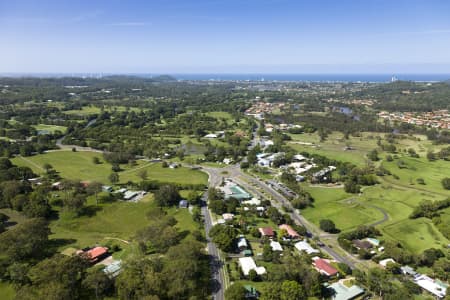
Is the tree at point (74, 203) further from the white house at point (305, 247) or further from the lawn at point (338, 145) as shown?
the lawn at point (338, 145)

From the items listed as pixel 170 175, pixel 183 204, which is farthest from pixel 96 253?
pixel 170 175

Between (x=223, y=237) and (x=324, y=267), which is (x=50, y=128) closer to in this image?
(x=223, y=237)

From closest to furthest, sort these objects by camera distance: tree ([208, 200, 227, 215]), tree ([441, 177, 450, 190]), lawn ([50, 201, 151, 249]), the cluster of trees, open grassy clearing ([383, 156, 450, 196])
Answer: the cluster of trees
lawn ([50, 201, 151, 249])
tree ([208, 200, 227, 215])
tree ([441, 177, 450, 190])
open grassy clearing ([383, 156, 450, 196])

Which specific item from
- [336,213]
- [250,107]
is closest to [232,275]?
[336,213]

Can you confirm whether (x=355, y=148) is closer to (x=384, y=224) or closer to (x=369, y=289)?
(x=384, y=224)

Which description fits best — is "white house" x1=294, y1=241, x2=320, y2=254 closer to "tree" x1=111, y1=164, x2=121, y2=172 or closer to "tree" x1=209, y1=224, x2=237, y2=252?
"tree" x1=209, y1=224, x2=237, y2=252

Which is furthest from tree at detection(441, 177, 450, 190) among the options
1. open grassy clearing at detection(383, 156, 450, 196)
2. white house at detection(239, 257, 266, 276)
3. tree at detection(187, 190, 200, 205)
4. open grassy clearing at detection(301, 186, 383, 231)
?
tree at detection(187, 190, 200, 205)

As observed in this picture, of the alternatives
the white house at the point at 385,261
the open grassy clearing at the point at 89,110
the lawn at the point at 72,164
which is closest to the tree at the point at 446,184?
the white house at the point at 385,261
